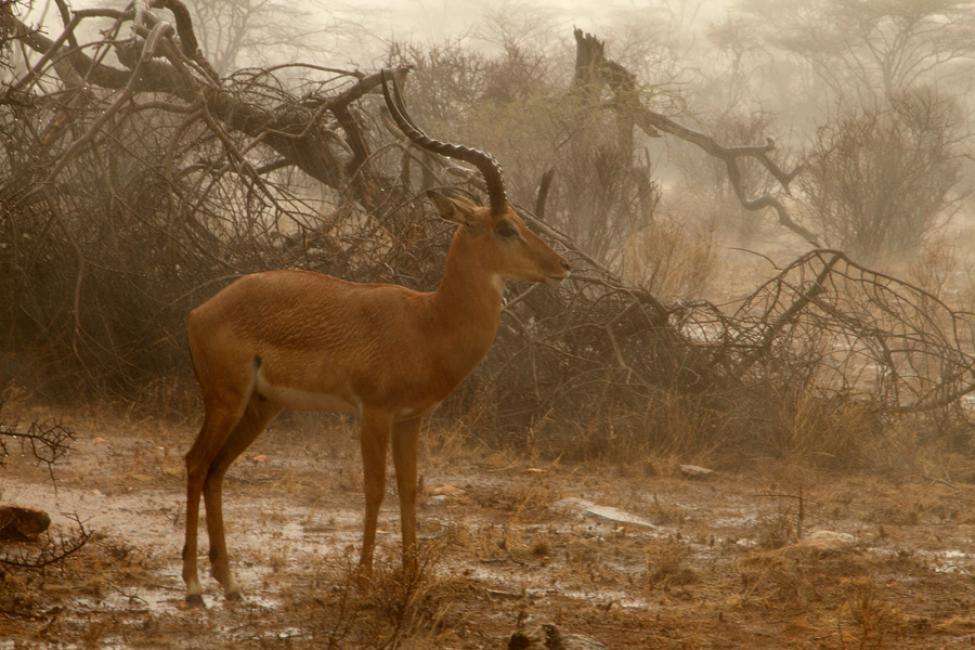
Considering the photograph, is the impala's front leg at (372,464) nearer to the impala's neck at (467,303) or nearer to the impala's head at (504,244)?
the impala's neck at (467,303)

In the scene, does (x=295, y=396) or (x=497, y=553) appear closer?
(x=295, y=396)

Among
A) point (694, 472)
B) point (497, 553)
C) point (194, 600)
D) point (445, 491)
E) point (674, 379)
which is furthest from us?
point (674, 379)

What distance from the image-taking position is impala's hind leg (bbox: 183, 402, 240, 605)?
15.6 feet

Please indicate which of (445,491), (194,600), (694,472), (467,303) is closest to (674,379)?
(694,472)

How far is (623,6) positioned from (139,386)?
208 feet

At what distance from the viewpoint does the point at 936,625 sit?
193 inches

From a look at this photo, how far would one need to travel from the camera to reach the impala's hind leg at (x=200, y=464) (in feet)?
15.6

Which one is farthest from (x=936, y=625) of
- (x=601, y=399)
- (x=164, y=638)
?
(x=601, y=399)

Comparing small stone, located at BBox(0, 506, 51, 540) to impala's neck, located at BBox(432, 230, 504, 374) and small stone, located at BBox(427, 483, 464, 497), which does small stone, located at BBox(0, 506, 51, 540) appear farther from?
small stone, located at BBox(427, 483, 464, 497)

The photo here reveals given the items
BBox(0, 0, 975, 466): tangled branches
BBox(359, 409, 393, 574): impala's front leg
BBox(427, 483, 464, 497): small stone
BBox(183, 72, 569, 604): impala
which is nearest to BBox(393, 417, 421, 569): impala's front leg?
BBox(183, 72, 569, 604): impala

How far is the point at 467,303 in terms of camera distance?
5.04 meters

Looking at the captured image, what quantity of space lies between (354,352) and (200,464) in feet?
2.23

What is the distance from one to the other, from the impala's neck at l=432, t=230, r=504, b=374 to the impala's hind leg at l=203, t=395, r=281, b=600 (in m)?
0.75

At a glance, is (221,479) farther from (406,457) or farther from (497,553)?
(497,553)
